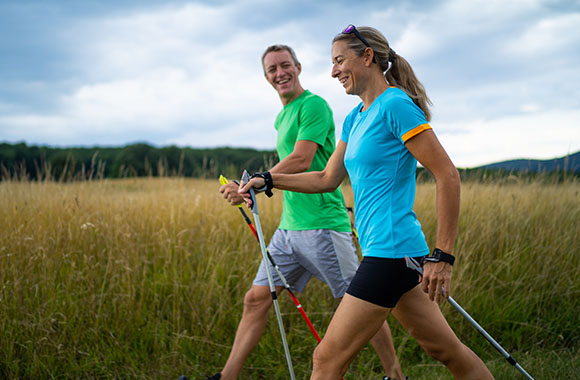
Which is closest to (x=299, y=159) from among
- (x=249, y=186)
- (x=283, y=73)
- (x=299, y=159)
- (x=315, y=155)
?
(x=299, y=159)

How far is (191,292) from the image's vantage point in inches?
188

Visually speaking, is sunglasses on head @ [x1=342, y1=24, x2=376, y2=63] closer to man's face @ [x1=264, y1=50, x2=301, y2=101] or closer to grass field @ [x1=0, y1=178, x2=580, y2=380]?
man's face @ [x1=264, y1=50, x2=301, y2=101]

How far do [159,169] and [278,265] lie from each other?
4800 millimetres

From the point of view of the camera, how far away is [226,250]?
5.23 metres

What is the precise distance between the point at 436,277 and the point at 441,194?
0.38 m

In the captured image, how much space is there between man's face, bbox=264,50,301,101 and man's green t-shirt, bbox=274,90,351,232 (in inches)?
3.3

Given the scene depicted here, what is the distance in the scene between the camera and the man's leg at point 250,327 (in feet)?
11.6

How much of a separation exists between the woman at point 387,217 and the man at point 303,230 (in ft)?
3.38

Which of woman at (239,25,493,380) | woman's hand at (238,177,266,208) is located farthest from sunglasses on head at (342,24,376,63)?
woman's hand at (238,177,266,208)

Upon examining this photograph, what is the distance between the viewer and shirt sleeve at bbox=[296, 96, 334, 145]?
11.6ft

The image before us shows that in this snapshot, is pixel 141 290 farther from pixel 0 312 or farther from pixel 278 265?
pixel 278 265

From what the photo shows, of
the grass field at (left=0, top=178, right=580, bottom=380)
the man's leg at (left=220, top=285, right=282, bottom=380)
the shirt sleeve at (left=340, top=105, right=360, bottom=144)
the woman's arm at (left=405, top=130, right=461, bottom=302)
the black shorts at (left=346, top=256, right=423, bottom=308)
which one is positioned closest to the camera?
the woman's arm at (left=405, top=130, right=461, bottom=302)

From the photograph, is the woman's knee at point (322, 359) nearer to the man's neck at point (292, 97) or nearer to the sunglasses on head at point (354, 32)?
the sunglasses on head at point (354, 32)

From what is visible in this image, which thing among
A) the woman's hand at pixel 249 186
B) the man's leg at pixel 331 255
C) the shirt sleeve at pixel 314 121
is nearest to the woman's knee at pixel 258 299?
the man's leg at pixel 331 255
